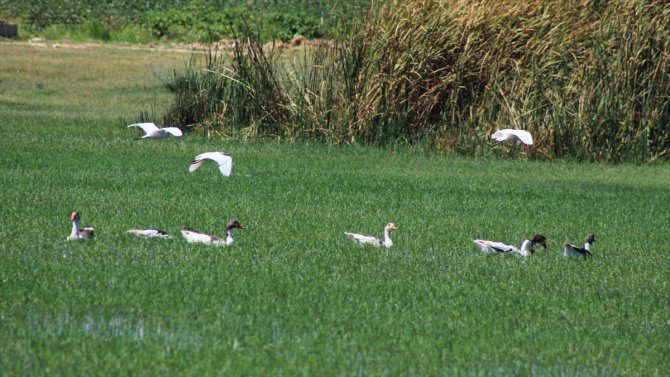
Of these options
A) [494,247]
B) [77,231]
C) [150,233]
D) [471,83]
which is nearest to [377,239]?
[494,247]

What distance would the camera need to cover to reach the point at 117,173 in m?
15.3

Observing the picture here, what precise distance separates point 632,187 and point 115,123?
10665 millimetres

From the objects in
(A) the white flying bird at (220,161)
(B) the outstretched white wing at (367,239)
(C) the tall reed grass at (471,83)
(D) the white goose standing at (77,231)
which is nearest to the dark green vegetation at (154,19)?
(C) the tall reed grass at (471,83)

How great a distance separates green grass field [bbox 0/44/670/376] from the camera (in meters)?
6.87

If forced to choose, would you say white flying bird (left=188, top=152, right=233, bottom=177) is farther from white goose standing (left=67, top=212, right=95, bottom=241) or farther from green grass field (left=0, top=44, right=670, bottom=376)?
white goose standing (left=67, top=212, right=95, bottom=241)

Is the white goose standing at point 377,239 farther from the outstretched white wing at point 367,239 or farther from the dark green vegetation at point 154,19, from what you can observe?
the dark green vegetation at point 154,19

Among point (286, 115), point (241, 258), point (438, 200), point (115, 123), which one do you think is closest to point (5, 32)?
point (115, 123)

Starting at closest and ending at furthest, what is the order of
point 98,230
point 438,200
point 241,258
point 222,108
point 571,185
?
point 241,258 → point 98,230 → point 438,200 → point 571,185 → point 222,108

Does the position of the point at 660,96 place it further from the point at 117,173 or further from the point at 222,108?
the point at 117,173

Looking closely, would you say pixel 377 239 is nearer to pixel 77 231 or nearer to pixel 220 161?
pixel 220 161

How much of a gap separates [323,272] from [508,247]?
1.98 m

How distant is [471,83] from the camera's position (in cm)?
2078

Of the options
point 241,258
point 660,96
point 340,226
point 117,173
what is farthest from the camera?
point 660,96

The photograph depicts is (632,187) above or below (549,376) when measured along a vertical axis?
below
